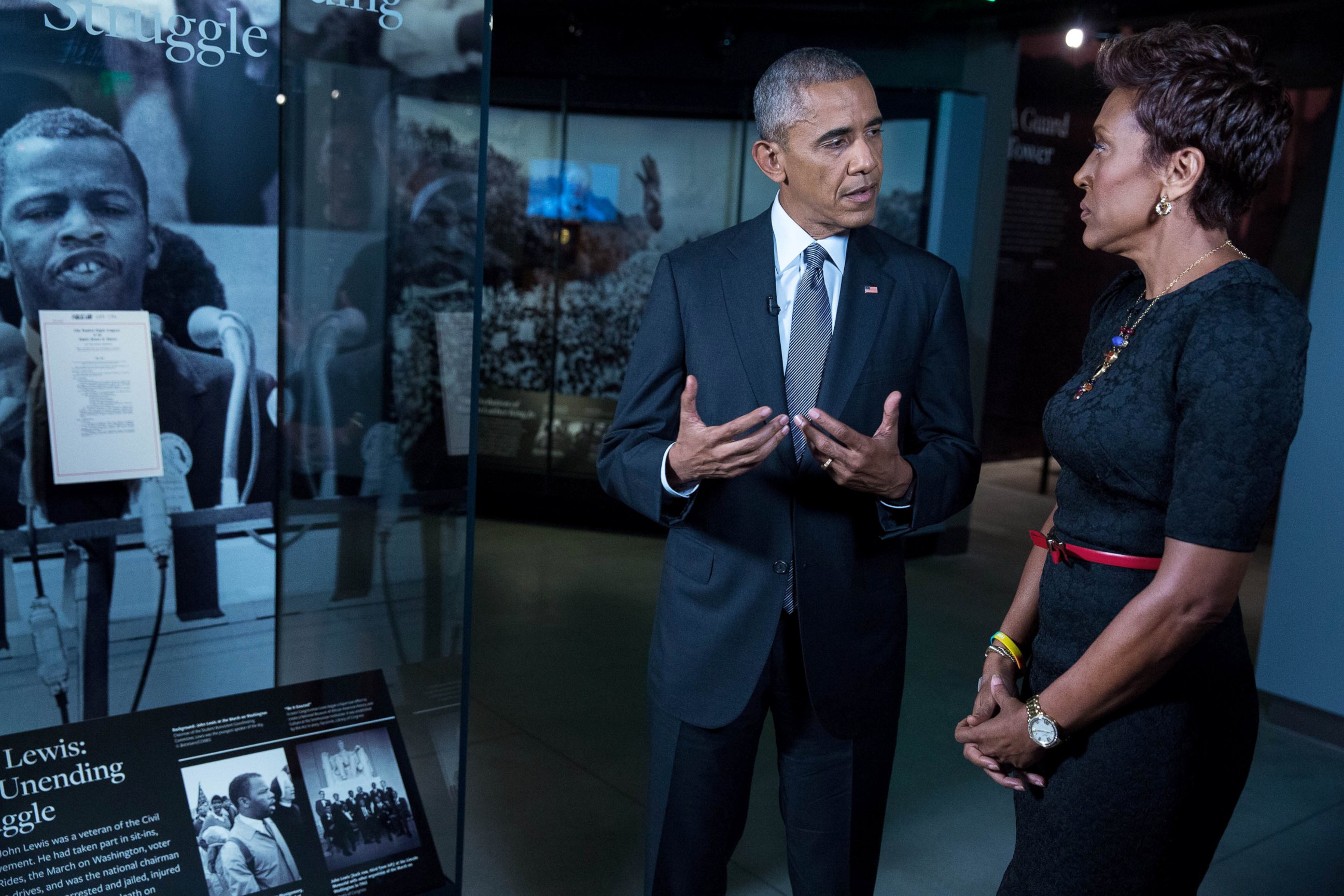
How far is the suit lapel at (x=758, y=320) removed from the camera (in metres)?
1.86

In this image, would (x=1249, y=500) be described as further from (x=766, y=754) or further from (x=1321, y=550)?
(x=1321, y=550)

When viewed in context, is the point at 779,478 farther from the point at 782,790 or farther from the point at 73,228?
the point at 73,228

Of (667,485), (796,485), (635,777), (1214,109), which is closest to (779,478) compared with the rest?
(796,485)

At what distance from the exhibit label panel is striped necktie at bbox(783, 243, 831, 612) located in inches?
39.3

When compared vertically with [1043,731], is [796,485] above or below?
above

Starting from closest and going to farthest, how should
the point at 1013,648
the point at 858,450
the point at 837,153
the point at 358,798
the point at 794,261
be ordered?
the point at 858,450 → the point at 1013,648 → the point at 837,153 → the point at 794,261 → the point at 358,798

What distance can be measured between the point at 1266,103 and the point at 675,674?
129 cm

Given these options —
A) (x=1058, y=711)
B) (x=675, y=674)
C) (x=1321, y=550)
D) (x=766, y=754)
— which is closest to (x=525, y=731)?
(x=766, y=754)

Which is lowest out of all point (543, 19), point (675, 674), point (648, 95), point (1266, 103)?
point (675, 674)

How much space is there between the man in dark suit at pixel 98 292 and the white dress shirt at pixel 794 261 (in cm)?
112

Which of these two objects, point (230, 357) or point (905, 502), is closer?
point (905, 502)

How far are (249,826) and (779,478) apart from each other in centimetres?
125

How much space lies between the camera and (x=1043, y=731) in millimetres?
1490

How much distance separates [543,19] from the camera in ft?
21.9
